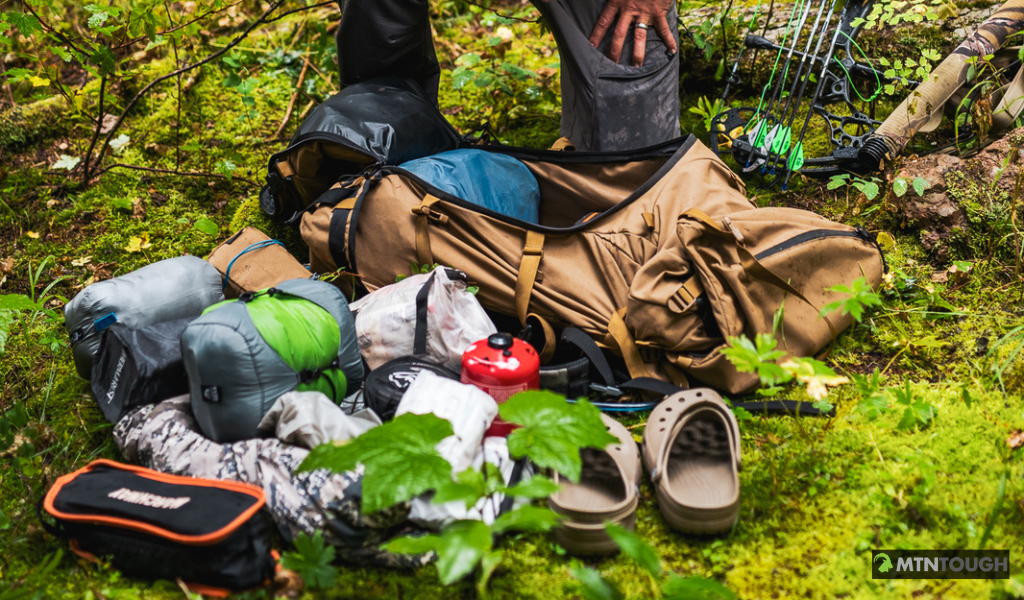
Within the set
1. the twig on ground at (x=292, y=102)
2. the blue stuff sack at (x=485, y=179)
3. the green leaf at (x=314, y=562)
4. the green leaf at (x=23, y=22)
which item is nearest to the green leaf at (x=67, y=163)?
Result: the twig on ground at (x=292, y=102)

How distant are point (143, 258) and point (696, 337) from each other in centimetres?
273

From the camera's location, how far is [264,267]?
2.84 metres

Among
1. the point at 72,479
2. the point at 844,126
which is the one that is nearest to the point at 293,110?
the point at 72,479

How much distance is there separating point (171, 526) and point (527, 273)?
146cm

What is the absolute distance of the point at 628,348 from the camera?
2502 millimetres

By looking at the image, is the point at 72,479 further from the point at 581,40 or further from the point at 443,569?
the point at 581,40

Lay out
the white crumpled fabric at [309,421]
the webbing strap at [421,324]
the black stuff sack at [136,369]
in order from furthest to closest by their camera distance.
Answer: the webbing strap at [421,324] → the black stuff sack at [136,369] → the white crumpled fabric at [309,421]

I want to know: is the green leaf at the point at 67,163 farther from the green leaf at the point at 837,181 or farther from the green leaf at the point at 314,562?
the green leaf at the point at 837,181

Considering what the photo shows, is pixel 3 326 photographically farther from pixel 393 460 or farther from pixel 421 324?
pixel 393 460

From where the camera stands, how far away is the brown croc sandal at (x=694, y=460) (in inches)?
74.7

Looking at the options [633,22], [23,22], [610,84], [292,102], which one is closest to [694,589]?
[610,84]

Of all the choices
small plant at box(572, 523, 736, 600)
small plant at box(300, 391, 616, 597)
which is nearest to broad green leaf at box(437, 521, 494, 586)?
small plant at box(300, 391, 616, 597)

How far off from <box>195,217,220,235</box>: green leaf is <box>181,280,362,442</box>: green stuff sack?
1.27m

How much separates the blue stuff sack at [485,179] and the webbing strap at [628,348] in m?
0.74
